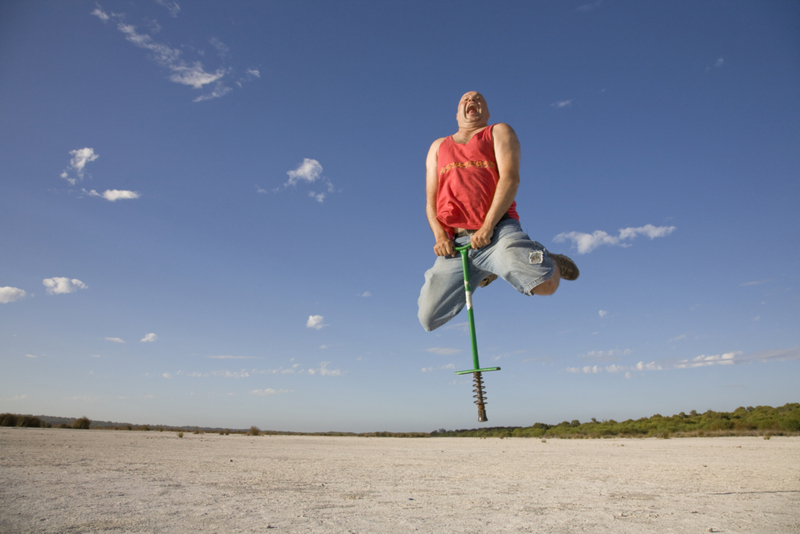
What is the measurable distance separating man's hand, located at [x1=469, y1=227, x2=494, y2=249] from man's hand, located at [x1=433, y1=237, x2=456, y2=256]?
27 centimetres

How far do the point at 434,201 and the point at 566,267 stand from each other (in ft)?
4.37

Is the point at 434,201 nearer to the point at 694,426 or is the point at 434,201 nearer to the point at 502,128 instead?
the point at 502,128

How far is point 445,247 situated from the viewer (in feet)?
12.5

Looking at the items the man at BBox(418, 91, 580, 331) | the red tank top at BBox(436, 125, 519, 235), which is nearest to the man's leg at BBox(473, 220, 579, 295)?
the man at BBox(418, 91, 580, 331)

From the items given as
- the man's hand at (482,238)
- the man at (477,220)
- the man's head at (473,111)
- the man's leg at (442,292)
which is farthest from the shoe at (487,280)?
the man's head at (473,111)

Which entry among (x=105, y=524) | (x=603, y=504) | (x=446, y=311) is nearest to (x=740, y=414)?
(x=603, y=504)

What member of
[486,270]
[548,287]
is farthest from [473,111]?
[548,287]

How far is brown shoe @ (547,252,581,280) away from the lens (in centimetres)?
368

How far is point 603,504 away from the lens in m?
4.37

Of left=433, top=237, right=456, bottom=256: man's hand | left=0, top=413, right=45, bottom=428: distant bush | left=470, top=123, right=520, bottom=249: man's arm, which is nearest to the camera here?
left=470, top=123, right=520, bottom=249: man's arm

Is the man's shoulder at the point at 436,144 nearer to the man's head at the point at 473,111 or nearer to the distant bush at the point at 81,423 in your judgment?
the man's head at the point at 473,111

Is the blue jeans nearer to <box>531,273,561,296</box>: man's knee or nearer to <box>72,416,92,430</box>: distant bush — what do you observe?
<box>531,273,561,296</box>: man's knee

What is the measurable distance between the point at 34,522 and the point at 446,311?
3.39 meters

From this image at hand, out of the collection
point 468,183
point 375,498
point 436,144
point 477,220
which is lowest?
point 375,498
